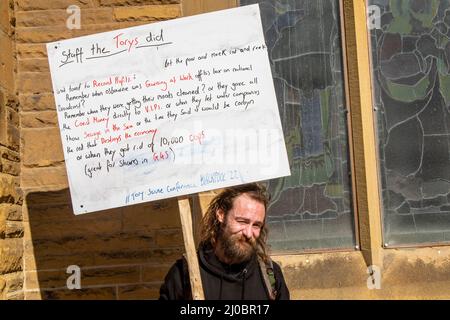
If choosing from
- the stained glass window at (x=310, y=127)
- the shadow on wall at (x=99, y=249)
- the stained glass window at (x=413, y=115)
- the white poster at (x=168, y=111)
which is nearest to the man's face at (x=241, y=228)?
the white poster at (x=168, y=111)

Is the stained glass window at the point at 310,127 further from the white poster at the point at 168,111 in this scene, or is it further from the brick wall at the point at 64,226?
the white poster at the point at 168,111

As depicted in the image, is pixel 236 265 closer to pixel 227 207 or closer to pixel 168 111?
pixel 227 207

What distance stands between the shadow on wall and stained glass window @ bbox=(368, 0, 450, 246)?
1.61 meters

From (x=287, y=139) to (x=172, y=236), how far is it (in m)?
1.11

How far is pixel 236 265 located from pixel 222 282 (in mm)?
116

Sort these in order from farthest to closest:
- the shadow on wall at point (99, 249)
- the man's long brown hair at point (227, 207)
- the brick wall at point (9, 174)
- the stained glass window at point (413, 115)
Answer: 1. the stained glass window at point (413, 115)
2. the shadow on wall at point (99, 249)
3. the brick wall at point (9, 174)
4. the man's long brown hair at point (227, 207)

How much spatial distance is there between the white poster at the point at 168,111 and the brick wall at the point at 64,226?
114 centimetres

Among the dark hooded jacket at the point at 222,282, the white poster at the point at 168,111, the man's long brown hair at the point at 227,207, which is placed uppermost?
the white poster at the point at 168,111

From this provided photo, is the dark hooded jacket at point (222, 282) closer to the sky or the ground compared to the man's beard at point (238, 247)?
closer to the ground

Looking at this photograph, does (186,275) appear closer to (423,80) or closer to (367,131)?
(367,131)

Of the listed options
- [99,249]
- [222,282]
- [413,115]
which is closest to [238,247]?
[222,282]

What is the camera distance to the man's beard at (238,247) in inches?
134

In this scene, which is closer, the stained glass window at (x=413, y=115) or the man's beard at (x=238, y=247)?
the man's beard at (x=238, y=247)

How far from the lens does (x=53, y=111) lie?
15.4 ft
